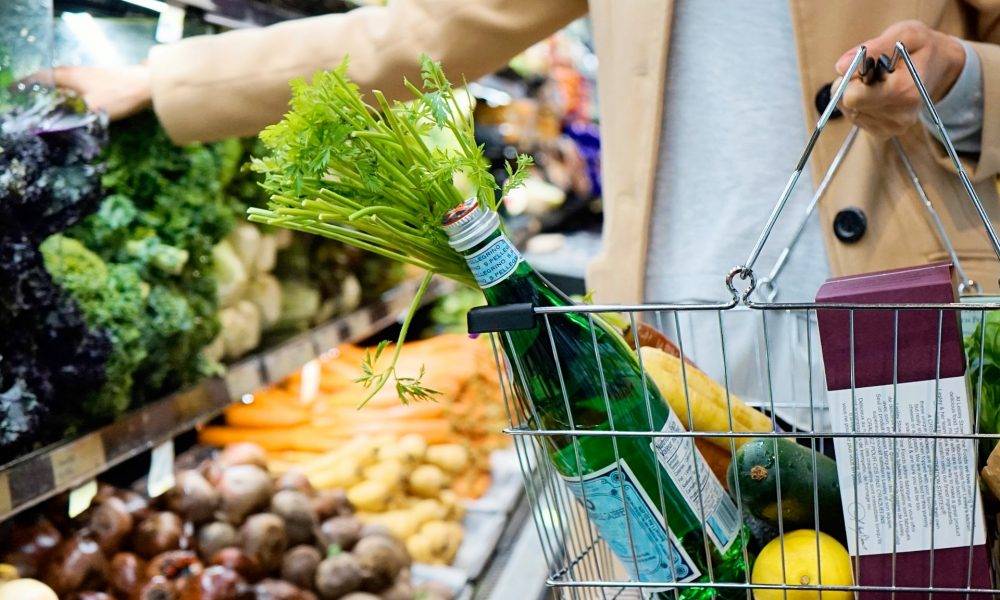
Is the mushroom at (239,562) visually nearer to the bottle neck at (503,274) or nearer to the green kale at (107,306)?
the green kale at (107,306)

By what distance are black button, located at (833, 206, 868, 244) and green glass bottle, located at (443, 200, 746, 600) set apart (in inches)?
21.2

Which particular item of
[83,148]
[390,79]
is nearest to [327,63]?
[390,79]

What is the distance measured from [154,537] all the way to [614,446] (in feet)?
3.72

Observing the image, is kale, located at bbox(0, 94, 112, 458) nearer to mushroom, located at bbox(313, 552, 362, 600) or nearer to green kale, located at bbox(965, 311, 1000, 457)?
mushroom, located at bbox(313, 552, 362, 600)

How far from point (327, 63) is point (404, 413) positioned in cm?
125

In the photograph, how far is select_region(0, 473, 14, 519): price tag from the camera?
1.15 metres

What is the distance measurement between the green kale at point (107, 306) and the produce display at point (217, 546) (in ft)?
0.67

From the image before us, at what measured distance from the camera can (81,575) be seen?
1408 mm

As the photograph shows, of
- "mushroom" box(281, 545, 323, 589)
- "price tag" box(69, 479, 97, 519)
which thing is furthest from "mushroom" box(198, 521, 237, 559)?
"price tag" box(69, 479, 97, 519)

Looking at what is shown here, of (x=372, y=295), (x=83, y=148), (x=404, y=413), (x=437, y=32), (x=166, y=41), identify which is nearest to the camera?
(x=83, y=148)

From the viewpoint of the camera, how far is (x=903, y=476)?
74cm

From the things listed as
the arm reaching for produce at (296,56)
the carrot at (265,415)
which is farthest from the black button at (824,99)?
the carrot at (265,415)

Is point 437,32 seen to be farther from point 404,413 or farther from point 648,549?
point 404,413

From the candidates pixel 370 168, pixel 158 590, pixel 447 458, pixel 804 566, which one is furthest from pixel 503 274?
pixel 447 458
